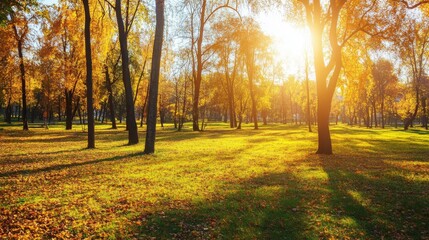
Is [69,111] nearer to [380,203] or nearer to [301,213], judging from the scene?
[301,213]

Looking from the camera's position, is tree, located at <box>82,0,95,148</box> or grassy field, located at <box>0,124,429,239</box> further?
tree, located at <box>82,0,95,148</box>

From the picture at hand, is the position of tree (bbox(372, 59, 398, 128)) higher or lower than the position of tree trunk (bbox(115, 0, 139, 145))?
higher

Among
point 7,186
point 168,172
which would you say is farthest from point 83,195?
point 168,172

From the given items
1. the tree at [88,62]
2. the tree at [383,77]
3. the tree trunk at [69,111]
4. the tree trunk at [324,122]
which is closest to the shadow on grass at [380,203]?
the tree trunk at [324,122]

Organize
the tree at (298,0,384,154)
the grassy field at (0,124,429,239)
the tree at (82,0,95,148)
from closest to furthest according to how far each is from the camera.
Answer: the grassy field at (0,124,429,239), the tree at (298,0,384,154), the tree at (82,0,95,148)

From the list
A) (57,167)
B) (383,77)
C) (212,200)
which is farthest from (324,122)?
(383,77)

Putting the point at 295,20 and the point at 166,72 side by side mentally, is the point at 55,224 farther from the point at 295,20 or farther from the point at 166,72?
the point at 166,72

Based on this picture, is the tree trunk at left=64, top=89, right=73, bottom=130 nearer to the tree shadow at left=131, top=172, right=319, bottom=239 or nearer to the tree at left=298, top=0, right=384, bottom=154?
the tree at left=298, top=0, right=384, bottom=154

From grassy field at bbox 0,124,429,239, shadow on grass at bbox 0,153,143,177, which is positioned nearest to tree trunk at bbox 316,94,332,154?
grassy field at bbox 0,124,429,239

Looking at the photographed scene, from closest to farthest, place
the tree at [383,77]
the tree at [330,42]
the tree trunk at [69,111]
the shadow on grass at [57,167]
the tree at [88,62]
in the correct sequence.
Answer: the shadow on grass at [57,167]
the tree at [330,42]
the tree at [88,62]
the tree trunk at [69,111]
the tree at [383,77]

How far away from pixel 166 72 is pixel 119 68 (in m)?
15.8

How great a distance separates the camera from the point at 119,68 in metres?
59.4

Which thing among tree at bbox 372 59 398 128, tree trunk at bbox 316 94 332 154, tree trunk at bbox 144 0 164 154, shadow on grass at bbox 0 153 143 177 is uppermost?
tree at bbox 372 59 398 128

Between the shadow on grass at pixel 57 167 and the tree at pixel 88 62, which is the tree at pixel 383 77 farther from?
the shadow on grass at pixel 57 167
